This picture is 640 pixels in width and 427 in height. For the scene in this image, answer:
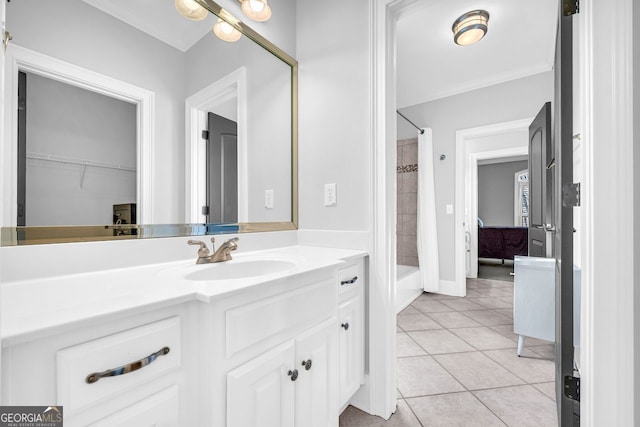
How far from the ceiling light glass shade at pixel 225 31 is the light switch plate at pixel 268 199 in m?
0.81

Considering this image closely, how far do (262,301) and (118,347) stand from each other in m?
0.36

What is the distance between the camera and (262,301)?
2.79ft

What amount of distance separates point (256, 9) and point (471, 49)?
2221 millimetres

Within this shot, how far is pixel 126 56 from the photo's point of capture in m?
1.06

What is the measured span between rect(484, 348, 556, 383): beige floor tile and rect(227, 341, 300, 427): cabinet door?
1.60 meters

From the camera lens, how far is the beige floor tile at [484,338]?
2070mm

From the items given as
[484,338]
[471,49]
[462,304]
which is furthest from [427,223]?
[471,49]

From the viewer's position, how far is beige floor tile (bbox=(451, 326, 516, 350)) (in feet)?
6.79

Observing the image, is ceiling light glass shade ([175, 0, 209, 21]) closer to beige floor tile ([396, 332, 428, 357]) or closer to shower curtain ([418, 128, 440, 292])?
beige floor tile ([396, 332, 428, 357])

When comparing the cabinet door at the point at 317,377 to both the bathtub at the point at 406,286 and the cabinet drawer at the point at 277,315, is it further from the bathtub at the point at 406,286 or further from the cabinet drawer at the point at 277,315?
the bathtub at the point at 406,286

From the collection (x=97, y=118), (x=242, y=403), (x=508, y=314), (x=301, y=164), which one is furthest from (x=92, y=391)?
(x=508, y=314)

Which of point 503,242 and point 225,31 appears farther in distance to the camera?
point 503,242

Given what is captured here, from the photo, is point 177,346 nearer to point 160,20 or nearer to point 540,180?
point 160,20

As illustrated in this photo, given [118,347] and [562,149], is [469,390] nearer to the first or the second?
[562,149]
